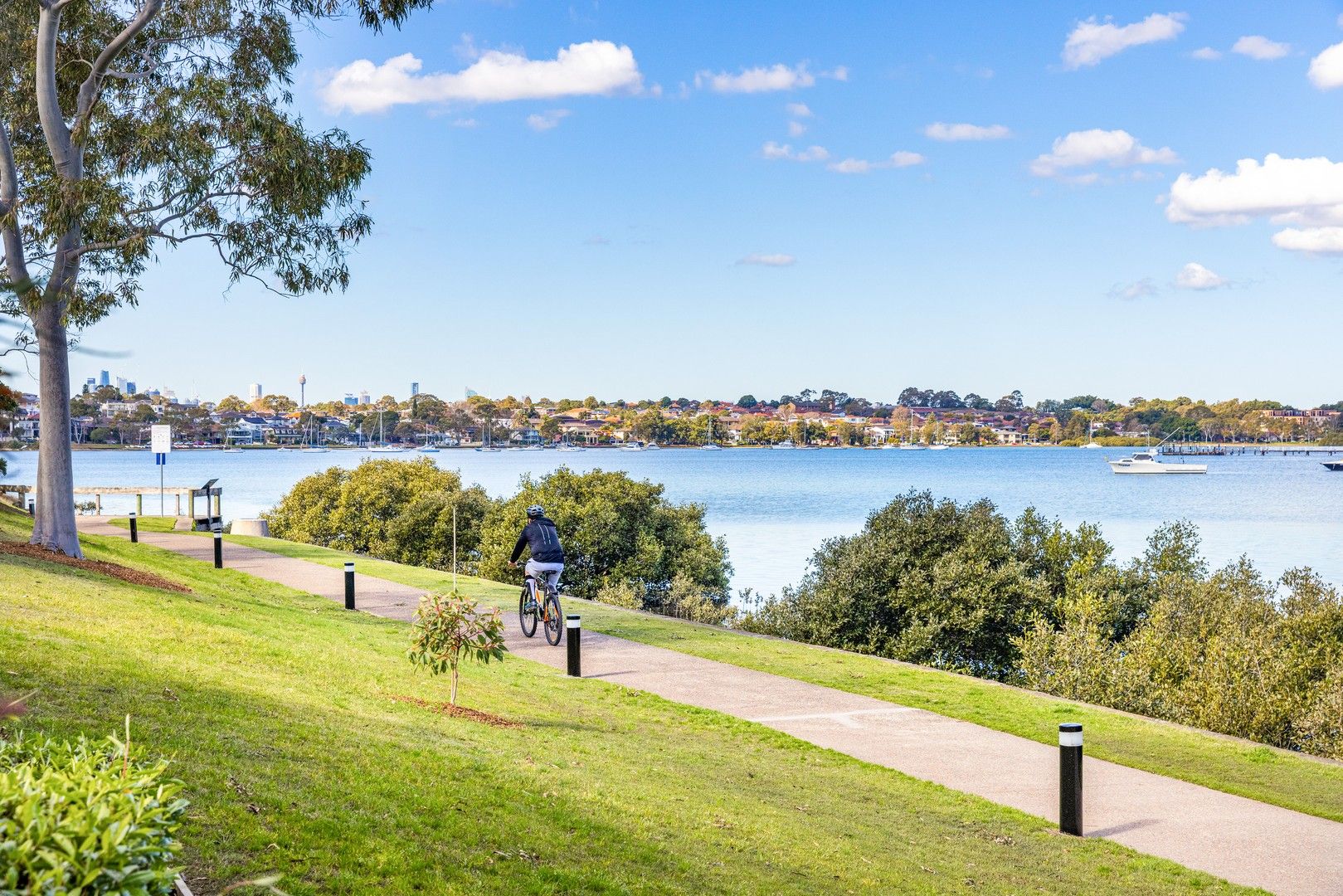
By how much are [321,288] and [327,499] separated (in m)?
20.1

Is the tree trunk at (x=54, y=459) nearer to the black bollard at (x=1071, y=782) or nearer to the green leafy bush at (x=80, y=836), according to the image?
the black bollard at (x=1071, y=782)

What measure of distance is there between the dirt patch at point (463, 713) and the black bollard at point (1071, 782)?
455 centimetres

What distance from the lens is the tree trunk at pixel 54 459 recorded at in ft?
58.3

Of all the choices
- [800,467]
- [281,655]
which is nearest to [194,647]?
[281,655]

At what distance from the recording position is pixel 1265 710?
41.8 ft

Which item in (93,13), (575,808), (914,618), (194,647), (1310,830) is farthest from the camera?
(93,13)

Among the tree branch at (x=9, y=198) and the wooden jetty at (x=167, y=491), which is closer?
the tree branch at (x=9, y=198)

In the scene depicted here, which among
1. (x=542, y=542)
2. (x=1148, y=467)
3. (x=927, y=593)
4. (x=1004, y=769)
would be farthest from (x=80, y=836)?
(x=1148, y=467)

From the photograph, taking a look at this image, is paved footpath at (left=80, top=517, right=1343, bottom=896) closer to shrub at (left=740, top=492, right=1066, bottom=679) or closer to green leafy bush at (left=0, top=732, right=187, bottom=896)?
shrub at (left=740, top=492, right=1066, bottom=679)

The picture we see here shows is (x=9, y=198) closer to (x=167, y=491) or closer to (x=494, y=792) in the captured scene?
(x=494, y=792)

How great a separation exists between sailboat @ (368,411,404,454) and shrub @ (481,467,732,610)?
125 m

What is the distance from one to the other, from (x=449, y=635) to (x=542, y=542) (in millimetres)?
4913

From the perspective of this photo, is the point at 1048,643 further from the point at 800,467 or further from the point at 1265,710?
the point at 800,467

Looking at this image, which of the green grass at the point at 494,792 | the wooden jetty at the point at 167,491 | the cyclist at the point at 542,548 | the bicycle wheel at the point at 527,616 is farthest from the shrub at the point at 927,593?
the wooden jetty at the point at 167,491
